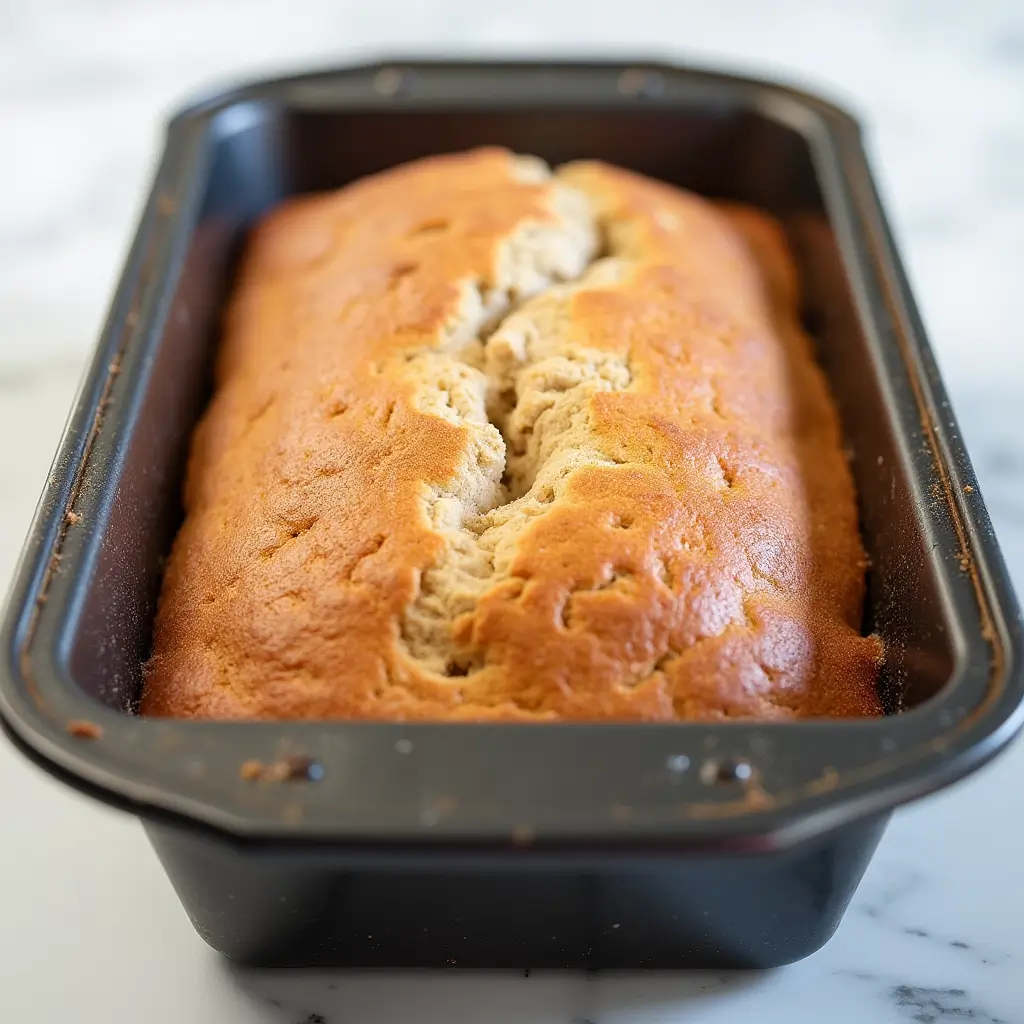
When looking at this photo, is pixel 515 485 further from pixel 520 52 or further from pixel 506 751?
pixel 520 52

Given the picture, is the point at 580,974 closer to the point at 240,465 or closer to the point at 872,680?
the point at 872,680

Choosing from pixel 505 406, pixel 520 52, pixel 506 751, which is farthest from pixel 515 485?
pixel 520 52

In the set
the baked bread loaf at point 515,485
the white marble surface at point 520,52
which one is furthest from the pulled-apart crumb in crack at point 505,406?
the white marble surface at point 520,52

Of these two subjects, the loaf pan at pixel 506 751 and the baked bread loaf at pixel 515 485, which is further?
the baked bread loaf at pixel 515 485

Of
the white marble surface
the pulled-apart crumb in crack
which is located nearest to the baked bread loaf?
the pulled-apart crumb in crack

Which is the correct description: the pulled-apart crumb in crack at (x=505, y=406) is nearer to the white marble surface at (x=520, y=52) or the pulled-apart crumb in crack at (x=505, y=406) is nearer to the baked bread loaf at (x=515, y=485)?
the baked bread loaf at (x=515, y=485)

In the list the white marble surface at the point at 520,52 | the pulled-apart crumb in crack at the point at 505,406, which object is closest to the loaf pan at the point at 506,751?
the white marble surface at the point at 520,52

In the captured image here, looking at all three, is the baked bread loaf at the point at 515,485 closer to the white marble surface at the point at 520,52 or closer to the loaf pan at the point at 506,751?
the loaf pan at the point at 506,751
